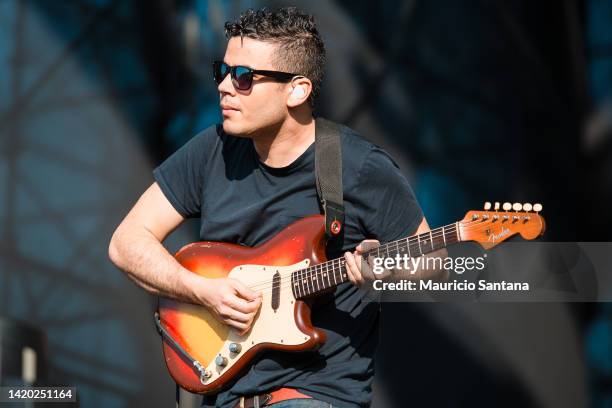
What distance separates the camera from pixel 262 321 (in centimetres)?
372

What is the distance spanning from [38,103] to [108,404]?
1.79 metres

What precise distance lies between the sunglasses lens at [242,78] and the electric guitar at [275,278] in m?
0.51

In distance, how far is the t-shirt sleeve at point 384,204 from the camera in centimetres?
374

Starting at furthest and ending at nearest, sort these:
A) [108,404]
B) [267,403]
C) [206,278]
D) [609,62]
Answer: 1. [108,404]
2. [609,62]
3. [206,278]
4. [267,403]

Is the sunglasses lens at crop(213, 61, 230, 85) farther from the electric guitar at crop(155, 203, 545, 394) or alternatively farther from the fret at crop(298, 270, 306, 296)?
the fret at crop(298, 270, 306, 296)

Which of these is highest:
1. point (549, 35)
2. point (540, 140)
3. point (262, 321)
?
point (549, 35)

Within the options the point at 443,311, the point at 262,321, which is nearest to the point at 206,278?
the point at 262,321

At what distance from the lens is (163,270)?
392cm

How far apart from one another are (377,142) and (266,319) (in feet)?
7.75

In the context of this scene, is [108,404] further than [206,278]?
Yes

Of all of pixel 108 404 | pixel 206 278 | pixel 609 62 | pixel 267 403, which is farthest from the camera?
pixel 108 404

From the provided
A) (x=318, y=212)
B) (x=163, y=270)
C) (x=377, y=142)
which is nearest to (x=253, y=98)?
(x=318, y=212)

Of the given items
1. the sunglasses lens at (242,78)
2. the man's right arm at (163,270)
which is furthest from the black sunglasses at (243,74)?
the man's right arm at (163,270)

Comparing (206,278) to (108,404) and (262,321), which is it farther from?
(108,404)
